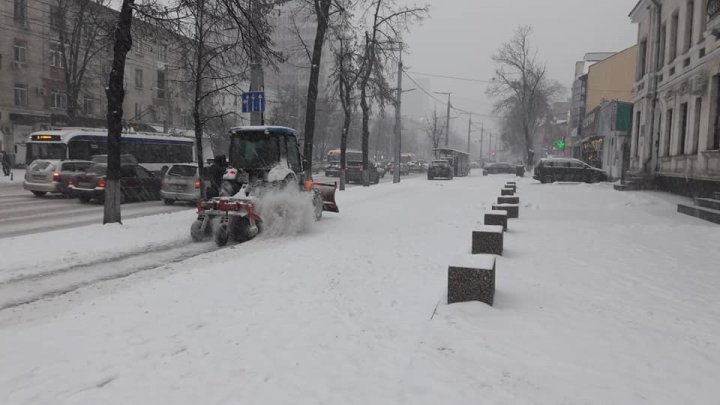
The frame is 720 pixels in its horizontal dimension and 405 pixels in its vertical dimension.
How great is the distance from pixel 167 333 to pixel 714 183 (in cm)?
1761

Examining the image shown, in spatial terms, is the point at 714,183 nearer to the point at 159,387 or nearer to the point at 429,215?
the point at 429,215

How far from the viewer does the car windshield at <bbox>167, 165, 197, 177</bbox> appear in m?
18.5

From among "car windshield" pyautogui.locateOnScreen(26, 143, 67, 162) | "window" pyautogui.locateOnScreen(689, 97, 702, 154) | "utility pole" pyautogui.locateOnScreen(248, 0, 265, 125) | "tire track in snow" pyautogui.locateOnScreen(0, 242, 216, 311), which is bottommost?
"tire track in snow" pyautogui.locateOnScreen(0, 242, 216, 311)

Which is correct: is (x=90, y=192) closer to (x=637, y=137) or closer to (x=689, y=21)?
(x=689, y=21)

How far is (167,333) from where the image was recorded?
4.84 meters

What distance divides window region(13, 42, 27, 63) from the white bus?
59.5 ft

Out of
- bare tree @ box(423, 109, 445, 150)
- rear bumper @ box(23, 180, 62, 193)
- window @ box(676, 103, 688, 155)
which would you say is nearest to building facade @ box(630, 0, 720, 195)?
window @ box(676, 103, 688, 155)

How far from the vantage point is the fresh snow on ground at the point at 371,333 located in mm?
3764

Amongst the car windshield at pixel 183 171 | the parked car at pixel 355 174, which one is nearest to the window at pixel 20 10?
the parked car at pixel 355 174

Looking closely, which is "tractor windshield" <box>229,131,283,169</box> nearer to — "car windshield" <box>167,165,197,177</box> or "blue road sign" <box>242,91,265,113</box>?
"blue road sign" <box>242,91,265,113</box>

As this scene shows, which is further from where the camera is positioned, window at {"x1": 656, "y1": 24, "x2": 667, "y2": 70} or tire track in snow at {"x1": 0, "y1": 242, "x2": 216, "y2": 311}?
window at {"x1": 656, "y1": 24, "x2": 667, "y2": 70}

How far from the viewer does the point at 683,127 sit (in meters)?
20.5

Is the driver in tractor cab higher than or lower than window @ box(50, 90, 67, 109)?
lower

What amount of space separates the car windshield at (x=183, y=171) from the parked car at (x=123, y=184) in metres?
1.51
